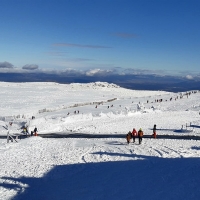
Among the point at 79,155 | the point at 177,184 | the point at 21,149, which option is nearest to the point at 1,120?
the point at 21,149

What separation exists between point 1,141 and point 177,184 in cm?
1974

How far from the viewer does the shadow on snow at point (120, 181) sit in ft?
61.9

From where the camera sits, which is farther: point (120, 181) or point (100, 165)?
point (100, 165)

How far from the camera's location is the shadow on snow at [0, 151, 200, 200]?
61.9 ft

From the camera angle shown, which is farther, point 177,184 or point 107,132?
point 107,132

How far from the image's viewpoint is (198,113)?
48344 millimetres

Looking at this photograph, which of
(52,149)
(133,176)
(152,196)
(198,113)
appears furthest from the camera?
(198,113)

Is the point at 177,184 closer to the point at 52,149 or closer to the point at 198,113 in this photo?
the point at 52,149

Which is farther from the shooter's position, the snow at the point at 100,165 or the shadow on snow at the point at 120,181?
the snow at the point at 100,165

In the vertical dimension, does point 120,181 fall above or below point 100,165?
below

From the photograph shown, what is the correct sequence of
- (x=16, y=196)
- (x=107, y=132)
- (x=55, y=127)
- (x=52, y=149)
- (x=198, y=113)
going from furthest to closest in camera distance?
1. (x=198, y=113)
2. (x=55, y=127)
3. (x=107, y=132)
4. (x=52, y=149)
5. (x=16, y=196)

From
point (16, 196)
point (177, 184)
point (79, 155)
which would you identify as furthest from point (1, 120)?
point (177, 184)

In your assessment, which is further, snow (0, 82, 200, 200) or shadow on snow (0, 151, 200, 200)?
snow (0, 82, 200, 200)

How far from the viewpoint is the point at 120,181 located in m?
20.9
